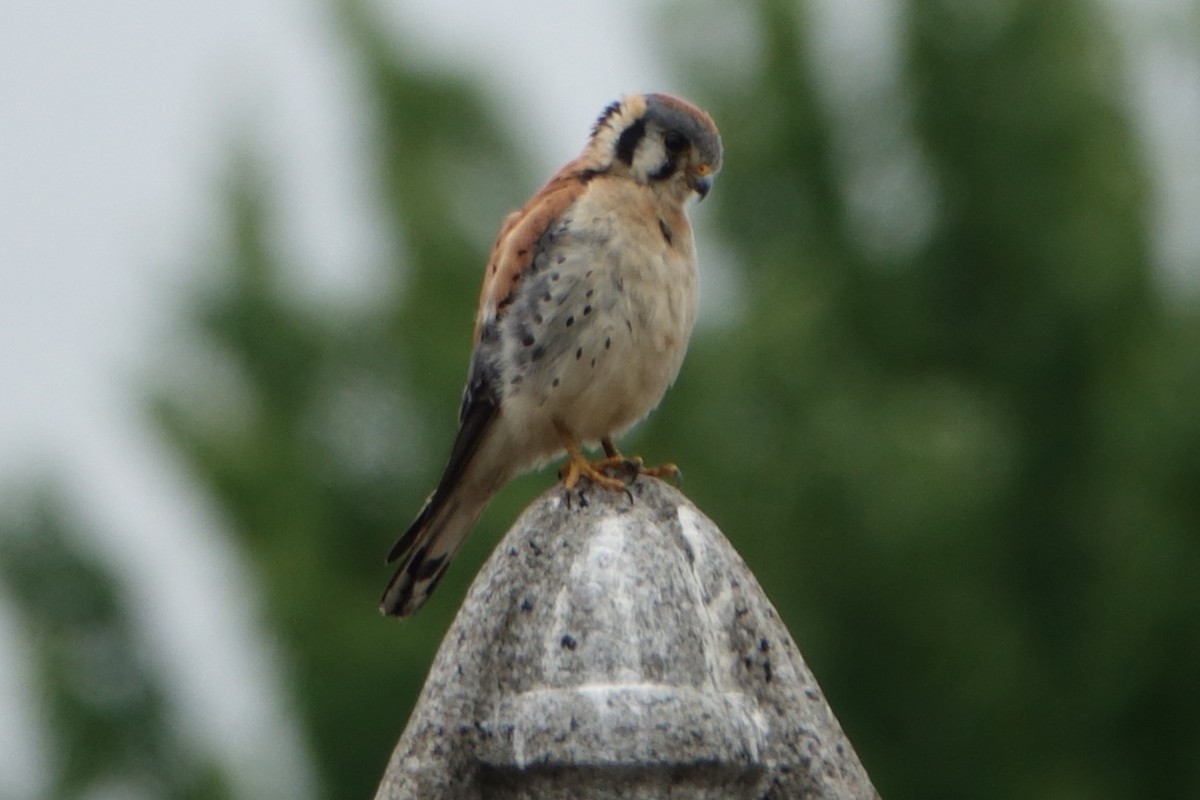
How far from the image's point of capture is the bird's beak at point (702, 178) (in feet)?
17.0

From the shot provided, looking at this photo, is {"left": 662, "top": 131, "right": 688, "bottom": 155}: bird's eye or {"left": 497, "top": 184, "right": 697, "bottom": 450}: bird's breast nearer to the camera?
{"left": 497, "top": 184, "right": 697, "bottom": 450}: bird's breast

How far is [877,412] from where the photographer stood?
27.4 feet

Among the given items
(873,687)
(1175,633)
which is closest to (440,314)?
(873,687)

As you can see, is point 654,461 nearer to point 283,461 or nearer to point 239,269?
point 283,461

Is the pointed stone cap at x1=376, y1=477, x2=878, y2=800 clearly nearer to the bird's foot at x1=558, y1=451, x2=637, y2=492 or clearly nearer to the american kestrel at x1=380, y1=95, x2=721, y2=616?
the bird's foot at x1=558, y1=451, x2=637, y2=492

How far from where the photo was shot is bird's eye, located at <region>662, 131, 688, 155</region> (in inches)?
204

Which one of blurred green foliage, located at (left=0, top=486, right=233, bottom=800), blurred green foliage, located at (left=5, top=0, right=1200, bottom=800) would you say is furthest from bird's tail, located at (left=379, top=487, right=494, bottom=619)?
blurred green foliage, located at (left=0, top=486, right=233, bottom=800)

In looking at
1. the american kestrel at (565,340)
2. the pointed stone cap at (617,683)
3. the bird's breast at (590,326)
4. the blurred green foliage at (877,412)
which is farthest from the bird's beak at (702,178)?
the blurred green foliage at (877,412)

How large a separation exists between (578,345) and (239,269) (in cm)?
548

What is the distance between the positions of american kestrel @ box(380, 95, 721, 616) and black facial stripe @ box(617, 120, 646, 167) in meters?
0.18

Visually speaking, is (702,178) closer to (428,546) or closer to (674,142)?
(674,142)

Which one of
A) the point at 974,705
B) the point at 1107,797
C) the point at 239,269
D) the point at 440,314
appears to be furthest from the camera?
the point at 239,269

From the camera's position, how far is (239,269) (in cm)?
1006

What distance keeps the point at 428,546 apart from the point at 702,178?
1194 millimetres
